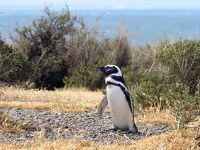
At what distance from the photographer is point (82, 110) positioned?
34.9 ft

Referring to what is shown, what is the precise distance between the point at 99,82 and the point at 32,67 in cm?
185

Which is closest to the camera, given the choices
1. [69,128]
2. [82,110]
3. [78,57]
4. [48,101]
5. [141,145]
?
[141,145]

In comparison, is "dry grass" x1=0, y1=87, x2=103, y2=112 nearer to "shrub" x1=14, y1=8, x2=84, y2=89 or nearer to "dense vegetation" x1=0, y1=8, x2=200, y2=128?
"dense vegetation" x1=0, y1=8, x2=200, y2=128

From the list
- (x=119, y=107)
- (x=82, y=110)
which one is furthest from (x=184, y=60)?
(x=119, y=107)

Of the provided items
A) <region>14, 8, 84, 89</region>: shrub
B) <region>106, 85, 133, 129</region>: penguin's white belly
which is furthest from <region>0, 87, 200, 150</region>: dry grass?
<region>14, 8, 84, 89</region>: shrub

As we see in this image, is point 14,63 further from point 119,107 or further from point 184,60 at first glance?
point 119,107

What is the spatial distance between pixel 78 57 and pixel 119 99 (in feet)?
33.1

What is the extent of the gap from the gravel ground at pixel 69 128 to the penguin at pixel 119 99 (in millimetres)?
173

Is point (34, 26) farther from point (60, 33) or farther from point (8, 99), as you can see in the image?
point (8, 99)

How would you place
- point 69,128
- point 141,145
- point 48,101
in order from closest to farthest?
point 141,145
point 69,128
point 48,101

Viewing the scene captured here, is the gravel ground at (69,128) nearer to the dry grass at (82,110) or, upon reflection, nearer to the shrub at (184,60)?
the dry grass at (82,110)

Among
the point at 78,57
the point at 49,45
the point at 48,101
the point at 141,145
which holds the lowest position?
the point at 78,57

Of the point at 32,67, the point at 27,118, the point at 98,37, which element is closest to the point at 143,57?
the point at 98,37

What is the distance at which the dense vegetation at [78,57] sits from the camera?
47.2ft
